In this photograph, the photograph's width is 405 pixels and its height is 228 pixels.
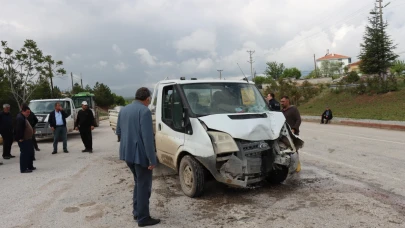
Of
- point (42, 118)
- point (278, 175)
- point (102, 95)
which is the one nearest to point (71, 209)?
point (278, 175)

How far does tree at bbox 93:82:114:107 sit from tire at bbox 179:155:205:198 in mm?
59728

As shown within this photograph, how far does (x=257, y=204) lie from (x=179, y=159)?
1.57 metres

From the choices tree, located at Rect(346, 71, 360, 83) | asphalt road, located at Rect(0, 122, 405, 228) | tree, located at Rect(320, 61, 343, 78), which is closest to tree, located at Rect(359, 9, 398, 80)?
tree, located at Rect(346, 71, 360, 83)

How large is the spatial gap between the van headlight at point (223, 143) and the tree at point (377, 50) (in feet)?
98.1

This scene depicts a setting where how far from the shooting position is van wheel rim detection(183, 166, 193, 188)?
212 inches

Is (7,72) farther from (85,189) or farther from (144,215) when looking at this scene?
(144,215)

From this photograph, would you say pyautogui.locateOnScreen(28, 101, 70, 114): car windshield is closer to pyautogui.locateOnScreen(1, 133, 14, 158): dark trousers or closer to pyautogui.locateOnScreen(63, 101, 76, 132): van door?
pyautogui.locateOnScreen(63, 101, 76, 132): van door

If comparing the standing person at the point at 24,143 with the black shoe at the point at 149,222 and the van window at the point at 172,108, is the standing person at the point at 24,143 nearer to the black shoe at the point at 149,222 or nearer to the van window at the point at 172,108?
the van window at the point at 172,108

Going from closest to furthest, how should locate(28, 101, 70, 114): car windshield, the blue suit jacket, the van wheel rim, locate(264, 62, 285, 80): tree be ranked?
the blue suit jacket, the van wheel rim, locate(28, 101, 70, 114): car windshield, locate(264, 62, 285, 80): tree

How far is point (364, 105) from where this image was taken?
27.3 meters

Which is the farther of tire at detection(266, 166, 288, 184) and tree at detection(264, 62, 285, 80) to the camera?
tree at detection(264, 62, 285, 80)

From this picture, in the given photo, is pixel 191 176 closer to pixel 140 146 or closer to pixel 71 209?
pixel 140 146

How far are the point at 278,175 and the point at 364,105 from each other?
81.0ft

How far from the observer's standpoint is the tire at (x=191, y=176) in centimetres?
521
